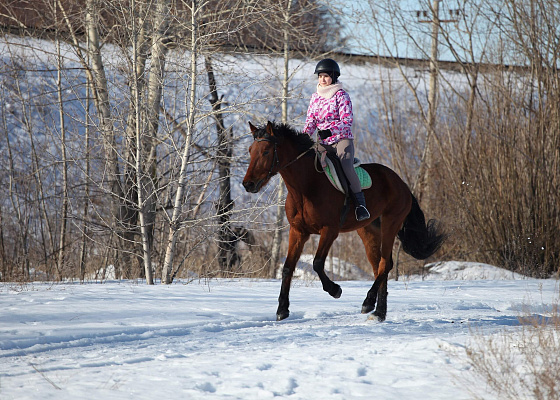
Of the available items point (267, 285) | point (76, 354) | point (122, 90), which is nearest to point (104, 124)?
point (122, 90)

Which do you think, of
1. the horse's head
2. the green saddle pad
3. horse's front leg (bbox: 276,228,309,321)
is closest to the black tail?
the green saddle pad

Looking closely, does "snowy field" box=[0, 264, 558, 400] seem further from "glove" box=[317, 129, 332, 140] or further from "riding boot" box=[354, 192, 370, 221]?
"glove" box=[317, 129, 332, 140]

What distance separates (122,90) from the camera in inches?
385

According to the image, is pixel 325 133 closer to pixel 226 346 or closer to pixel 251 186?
pixel 251 186

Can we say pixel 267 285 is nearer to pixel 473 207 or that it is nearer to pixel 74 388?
pixel 74 388

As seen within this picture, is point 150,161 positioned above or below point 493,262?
above

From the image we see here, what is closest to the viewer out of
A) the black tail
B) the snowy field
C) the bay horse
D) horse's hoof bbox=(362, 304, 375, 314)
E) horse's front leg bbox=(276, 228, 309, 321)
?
the snowy field

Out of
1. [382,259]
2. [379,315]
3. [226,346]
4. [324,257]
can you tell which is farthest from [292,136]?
[226,346]

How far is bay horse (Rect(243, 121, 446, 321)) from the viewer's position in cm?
549

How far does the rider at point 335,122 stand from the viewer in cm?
593

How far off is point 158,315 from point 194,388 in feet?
7.90

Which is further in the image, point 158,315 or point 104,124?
point 104,124

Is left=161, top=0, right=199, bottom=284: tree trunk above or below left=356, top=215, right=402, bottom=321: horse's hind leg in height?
above

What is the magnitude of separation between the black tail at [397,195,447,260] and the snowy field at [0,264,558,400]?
73 centimetres
